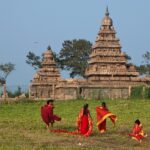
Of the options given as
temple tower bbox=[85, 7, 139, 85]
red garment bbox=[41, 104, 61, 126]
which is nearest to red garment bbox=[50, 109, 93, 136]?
red garment bbox=[41, 104, 61, 126]

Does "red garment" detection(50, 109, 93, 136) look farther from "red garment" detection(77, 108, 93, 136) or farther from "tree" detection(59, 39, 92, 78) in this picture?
"tree" detection(59, 39, 92, 78)

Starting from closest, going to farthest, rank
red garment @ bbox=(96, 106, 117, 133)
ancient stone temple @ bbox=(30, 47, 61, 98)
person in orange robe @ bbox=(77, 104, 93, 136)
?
person in orange robe @ bbox=(77, 104, 93, 136) → red garment @ bbox=(96, 106, 117, 133) → ancient stone temple @ bbox=(30, 47, 61, 98)

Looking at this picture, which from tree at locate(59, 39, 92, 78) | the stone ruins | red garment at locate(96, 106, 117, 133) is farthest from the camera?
tree at locate(59, 39, 92, 78)

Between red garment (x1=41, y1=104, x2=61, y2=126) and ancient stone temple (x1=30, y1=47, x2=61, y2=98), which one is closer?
red garment (x1=41, y1=104, x2=61, y2=126)

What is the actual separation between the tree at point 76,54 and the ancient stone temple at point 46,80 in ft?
47.7

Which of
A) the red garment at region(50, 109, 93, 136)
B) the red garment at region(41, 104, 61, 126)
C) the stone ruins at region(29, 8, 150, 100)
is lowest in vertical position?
the red garment at region(50, 109, 93, 136)

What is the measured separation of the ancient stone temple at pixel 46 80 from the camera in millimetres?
62375

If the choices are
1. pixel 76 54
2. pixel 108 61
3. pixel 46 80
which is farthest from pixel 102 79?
pixel 76 54

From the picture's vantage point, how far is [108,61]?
58281 mm

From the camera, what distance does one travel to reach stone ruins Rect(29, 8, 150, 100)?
5128 cm

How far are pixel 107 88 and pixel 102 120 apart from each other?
1236 inches

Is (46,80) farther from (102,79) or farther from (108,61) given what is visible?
(102,79)

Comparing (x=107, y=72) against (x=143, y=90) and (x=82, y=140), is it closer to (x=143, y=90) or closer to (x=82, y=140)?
(x=143, y=90)

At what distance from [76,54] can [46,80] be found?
2127 cm
